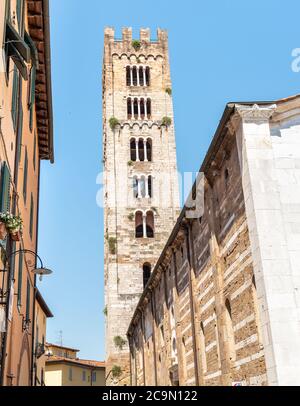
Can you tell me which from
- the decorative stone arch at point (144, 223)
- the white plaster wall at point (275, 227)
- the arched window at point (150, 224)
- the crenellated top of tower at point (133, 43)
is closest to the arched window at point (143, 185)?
the decorative stone arch at point (144, 223)

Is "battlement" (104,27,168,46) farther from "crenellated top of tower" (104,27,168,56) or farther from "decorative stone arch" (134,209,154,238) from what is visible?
"decorative stone arch" (134,209,154,238)

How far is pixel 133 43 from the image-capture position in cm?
4828

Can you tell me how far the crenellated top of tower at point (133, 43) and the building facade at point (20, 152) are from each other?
3143cm

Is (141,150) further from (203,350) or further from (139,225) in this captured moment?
(203,350)

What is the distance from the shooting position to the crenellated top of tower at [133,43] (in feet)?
158

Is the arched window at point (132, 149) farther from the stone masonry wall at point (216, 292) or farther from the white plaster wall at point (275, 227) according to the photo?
the white plaster wall at point (275, 227)

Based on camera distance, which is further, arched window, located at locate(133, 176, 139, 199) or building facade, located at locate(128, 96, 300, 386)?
arched window, located at locate(133, 176, 139, 199)

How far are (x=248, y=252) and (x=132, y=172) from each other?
32.4 m

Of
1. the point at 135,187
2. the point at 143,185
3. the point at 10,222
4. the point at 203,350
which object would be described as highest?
the point at 143,185

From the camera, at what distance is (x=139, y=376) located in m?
31.6

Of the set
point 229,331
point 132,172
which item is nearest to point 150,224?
point 132,172

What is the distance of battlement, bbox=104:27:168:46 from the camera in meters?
48.5

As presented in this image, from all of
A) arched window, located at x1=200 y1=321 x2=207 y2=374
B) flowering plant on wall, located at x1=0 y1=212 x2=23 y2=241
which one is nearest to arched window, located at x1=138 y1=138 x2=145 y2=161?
arched window, located at x1=200 y1=321 x2=207 y2=374

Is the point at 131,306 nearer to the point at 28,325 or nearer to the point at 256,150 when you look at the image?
the point at 28,325
